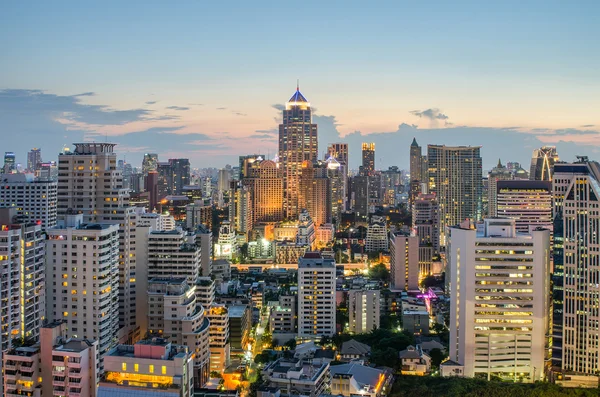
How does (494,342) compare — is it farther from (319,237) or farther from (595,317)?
(319,237)

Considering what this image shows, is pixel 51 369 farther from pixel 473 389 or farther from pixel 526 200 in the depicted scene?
pixel 526 200

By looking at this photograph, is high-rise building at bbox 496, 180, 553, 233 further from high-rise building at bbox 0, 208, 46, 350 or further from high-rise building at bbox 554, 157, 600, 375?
high-rise building at bbox 0, 208, 46, 350

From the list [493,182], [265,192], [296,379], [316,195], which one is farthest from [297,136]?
[296,379]

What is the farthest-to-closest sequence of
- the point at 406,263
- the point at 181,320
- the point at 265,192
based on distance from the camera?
the point at 265,192 → the point at 406,263 → the point at 181,320

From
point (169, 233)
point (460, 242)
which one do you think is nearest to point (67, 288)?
point (169, 233)

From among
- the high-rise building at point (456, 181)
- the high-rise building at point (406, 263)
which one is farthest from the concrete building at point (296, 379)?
the high-rise building at point (456, 181)

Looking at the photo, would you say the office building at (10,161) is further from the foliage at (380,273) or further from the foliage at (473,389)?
the foliage at (473,389)

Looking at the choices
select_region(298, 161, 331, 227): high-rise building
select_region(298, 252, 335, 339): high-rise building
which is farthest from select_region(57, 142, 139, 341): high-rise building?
select_region(298, 161, 331, 227): high-rise building
